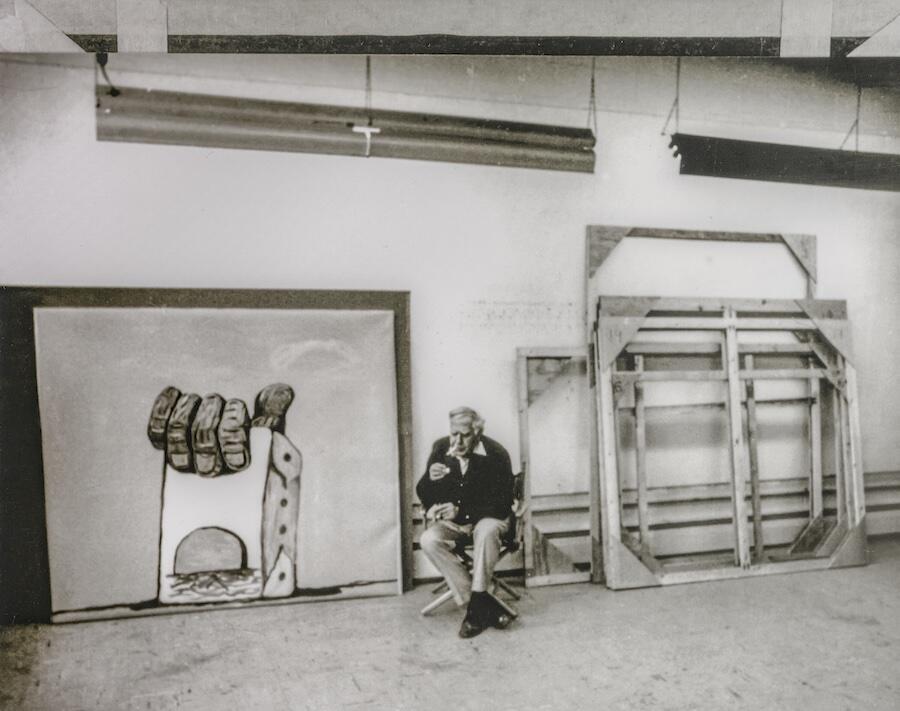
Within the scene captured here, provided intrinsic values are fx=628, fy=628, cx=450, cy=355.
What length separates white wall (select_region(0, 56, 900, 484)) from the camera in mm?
2900

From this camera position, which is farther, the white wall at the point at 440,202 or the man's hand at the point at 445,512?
the man's hand at the point at 445,512

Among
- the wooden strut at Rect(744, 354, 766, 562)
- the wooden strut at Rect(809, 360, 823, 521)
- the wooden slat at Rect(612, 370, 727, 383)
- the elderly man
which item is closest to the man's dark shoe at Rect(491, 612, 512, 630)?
the elderly man

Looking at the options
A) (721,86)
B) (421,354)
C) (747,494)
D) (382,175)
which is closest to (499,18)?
(382,175)

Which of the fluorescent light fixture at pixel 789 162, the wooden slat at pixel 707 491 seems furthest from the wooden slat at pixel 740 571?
the fluorescent light fixture at pixel 789 162

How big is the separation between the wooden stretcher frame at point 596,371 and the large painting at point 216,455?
111 centimetres

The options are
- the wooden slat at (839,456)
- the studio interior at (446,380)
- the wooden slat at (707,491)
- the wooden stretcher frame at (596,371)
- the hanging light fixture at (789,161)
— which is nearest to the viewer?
the studio interior at (446,380)

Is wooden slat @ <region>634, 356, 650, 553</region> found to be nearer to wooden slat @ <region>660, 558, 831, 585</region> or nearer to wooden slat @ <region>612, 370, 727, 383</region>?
wooden slat @ <region>612, 370, 727, 383</region>

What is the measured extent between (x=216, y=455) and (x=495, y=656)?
1.61m

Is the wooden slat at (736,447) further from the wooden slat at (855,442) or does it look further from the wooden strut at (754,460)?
the wooden slat at (855,442)

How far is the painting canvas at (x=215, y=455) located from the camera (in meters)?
2.98

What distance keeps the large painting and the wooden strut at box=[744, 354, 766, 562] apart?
2.08m

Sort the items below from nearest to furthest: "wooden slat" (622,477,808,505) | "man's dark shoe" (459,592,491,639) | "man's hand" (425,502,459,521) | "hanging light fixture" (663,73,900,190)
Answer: "man's dark shoe" (459,592,491,639) < "man's hand" (425,502,459,521) < "hanging light fixture" (663,73,900,190) < "wooden slat" (622,477,808,505)

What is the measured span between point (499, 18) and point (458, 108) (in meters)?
1.70

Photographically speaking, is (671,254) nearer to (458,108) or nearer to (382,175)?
(458,108)
